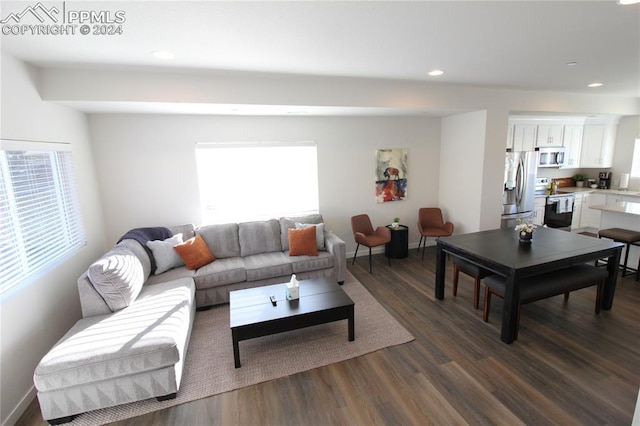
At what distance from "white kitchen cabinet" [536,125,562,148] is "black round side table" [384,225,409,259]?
3438 mm

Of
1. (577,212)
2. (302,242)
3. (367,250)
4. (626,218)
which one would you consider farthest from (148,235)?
(577,212)

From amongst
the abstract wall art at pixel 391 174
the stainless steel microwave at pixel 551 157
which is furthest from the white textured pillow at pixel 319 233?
the stainless steel microwave at pixel 551 157

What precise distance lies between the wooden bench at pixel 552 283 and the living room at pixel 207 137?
1.72 m

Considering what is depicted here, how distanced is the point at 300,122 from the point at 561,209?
5.38 metres

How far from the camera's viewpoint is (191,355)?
2.67 meters

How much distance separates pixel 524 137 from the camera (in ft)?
18.3

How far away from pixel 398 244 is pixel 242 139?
2.95 metres

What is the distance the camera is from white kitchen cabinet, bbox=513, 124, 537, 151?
217 inches

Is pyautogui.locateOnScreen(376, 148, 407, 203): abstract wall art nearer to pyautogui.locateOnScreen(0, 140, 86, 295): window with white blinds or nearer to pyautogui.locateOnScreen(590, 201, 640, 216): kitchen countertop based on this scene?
pyautogui.locateOnScreen(590, 201, 640, 216): kitchen countertop

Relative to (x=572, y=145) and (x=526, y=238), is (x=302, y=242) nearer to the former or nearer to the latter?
(x=526, y=238)

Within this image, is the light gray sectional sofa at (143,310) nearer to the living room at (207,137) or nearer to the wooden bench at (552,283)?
the living room at (207,137)

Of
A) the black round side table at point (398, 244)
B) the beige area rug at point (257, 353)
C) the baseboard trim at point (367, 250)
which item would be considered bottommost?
the beige area rug at point (257, 353)

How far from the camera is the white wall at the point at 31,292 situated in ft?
6.73

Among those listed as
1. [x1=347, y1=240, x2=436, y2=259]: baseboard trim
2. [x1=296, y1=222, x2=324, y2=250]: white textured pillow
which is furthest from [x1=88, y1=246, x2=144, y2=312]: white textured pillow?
[x1=347, y1=240, x2=436, y2=259]: baseboard trim
